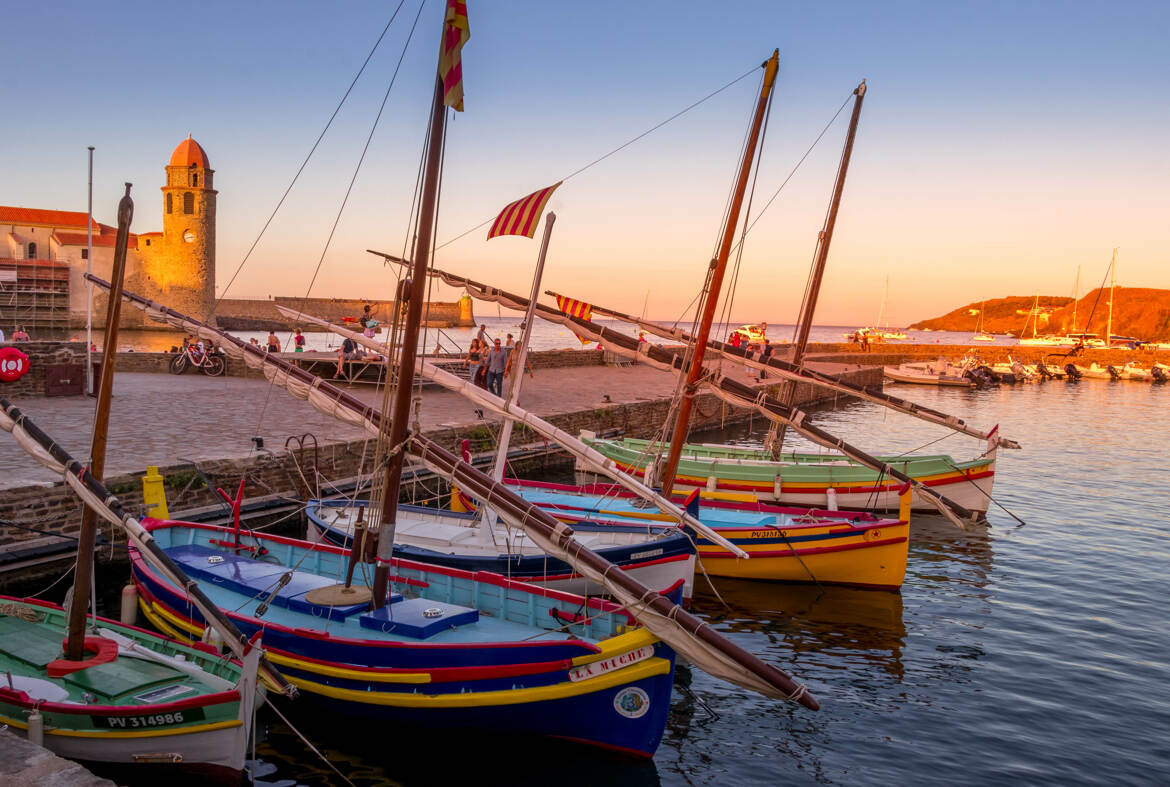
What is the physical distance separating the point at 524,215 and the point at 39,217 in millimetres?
106889

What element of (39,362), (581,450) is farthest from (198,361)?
(581,450)

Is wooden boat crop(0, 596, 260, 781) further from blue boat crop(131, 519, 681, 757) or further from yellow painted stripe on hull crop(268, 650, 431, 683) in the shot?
blue boat crop(131, 519, 681, 757)

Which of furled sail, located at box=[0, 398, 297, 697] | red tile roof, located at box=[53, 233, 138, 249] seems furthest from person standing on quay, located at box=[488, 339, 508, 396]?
red tile roof, located at box=[53, 233, 138, 249]

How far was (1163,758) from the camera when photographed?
912cm

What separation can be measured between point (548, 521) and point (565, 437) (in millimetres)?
1823

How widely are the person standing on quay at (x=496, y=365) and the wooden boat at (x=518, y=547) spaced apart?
1018 centimetres

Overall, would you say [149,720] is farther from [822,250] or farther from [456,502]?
[822,250]

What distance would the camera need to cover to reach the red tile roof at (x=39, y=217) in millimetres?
91688

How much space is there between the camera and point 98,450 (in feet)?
24.3

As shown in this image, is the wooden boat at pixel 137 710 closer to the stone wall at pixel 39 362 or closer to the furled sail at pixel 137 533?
the furled sail at pixel 137 533

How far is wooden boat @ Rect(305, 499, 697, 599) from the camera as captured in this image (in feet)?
37.8

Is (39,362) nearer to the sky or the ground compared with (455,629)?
nearer to the sky

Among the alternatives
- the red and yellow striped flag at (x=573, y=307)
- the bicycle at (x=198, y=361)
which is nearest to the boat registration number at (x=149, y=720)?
the red and yellow striped flag at (x=573, y=307)

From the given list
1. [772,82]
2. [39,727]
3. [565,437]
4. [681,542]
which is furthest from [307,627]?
[772,82]
